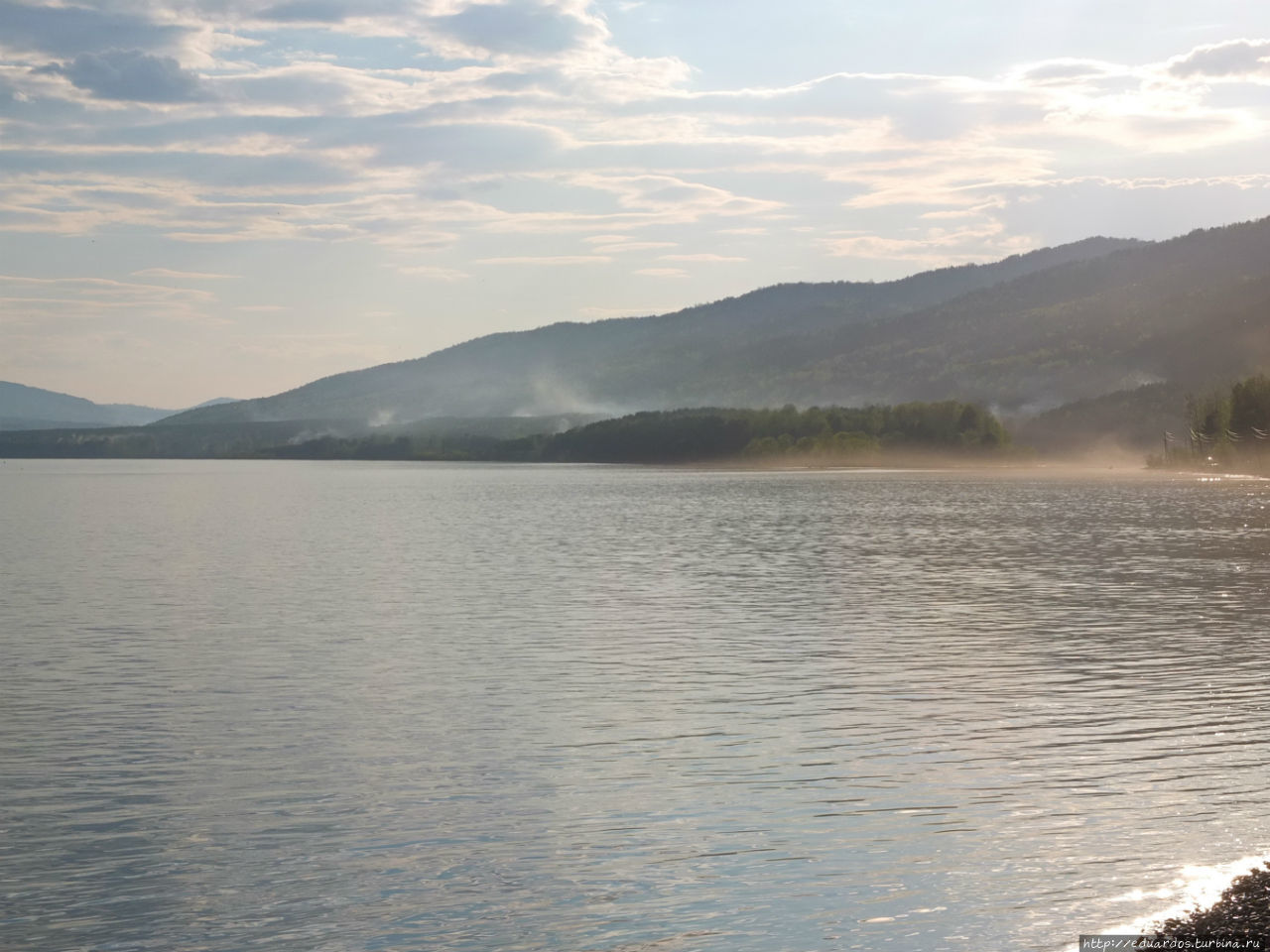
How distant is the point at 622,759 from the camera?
91.1 ft

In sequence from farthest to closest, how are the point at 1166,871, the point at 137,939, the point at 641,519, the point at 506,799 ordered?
the point at 641,519 < the point at 506,799 < the point at 1166,871 < the point at 137,939

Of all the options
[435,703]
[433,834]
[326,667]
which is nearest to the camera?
[433,834]

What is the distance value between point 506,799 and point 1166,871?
10969mm

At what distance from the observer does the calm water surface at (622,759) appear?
18.8 metres

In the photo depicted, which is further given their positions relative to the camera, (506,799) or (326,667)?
(326,667)

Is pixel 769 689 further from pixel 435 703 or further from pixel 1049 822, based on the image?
pixel 1049 822

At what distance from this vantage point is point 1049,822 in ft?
73.4

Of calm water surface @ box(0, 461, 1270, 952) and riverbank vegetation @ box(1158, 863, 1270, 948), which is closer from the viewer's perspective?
riverbank vegetation @ box(1158, 863, 1270, 948)

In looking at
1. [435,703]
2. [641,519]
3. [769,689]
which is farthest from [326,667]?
[641,519]

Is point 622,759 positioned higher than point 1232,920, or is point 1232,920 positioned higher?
point 1232,920

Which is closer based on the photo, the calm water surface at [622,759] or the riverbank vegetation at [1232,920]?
the riverbank vegetation at [1232,920]

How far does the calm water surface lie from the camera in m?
18.8

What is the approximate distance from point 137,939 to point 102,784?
8.61 m

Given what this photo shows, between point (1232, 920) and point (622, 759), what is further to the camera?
point (622, 759)
